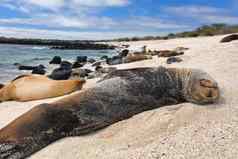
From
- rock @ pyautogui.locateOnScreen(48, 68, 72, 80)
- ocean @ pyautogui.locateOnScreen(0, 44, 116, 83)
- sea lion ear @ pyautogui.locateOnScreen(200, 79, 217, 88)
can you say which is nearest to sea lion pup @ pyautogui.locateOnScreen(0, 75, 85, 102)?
sea lion ear @ pyautogui.locateOnScreen(200, 79, 217, 88)

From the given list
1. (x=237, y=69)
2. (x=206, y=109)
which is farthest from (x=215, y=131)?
(x=237, y=69)

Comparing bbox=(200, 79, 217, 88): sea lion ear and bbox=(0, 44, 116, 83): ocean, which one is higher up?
bbox=(200, 79, 217, 88): sea lion ear

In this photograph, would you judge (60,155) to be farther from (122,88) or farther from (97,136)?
(122,88)

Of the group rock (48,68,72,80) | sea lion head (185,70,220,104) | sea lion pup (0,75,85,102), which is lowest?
rock (48,68,72,80)

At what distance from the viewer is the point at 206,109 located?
4.35 m

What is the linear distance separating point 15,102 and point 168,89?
282cm

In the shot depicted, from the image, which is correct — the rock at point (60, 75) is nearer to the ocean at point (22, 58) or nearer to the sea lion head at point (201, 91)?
the ocean at point (22, 58)

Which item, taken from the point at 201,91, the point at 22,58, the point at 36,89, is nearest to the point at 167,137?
the point at 201,91

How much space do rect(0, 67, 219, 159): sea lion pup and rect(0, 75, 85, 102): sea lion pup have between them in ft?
4.70

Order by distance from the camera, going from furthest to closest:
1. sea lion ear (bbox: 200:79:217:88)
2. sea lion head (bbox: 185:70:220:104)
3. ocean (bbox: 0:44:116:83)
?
ocean (bbox: 0:44:116:83) → sea lion ear (bbox: 200:79:217:88) → sea lion head (bbox: 185:70:220:104)

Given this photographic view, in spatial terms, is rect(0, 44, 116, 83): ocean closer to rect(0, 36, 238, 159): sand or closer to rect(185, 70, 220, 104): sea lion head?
rect(185, 70, 220, 104): sea lion head

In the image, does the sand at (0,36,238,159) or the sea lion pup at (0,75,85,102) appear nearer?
the sand at (0,36,238,159)

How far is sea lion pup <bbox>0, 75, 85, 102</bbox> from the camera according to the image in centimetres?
633

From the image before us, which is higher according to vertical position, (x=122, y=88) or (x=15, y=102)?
(x=122, y=88)
